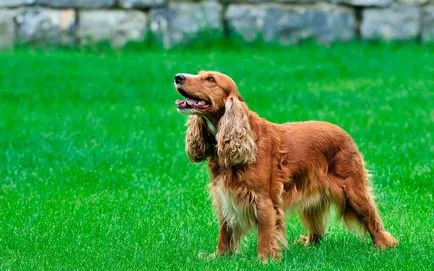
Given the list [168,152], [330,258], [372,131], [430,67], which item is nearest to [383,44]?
[430,67]

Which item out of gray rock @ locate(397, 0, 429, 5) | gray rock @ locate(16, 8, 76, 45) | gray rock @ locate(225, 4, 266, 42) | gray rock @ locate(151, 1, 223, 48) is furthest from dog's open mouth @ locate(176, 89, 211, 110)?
gray rock @ locate(397, 0, 429, 5)

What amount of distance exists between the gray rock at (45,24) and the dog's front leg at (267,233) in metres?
12.8

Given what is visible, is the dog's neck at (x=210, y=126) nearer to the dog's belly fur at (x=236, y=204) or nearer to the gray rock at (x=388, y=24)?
the dog's belly fur at (x=236, y=204)

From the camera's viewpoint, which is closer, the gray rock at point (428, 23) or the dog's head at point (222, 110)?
the dog's head at point (222, 110)

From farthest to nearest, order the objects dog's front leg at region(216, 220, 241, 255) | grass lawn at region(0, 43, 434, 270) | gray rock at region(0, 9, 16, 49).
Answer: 1. gray rock at region(0, 9, 16, 49)
2. grass lawn at region(0, 43, 434, 270)
3. dog's front leg at region(216, 220, 241, 255)

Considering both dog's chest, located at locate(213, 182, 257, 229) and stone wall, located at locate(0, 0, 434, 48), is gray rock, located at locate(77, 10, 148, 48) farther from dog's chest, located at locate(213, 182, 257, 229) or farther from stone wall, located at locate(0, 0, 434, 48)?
dog's chest, located at locate(213, 182, 257, 229)

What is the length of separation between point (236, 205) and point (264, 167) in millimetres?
326

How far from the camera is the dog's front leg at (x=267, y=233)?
25.4 ft

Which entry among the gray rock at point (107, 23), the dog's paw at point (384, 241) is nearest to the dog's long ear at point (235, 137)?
the dog's paw at point (384, 241)

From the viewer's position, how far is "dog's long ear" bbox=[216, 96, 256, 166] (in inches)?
299

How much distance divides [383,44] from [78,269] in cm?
1330

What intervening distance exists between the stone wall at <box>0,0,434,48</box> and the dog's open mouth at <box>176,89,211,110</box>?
12466 millimetres

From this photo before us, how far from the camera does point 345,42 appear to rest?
2011cm

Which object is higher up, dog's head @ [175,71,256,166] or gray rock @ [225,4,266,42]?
dog's head @ [175,71,256,166]
